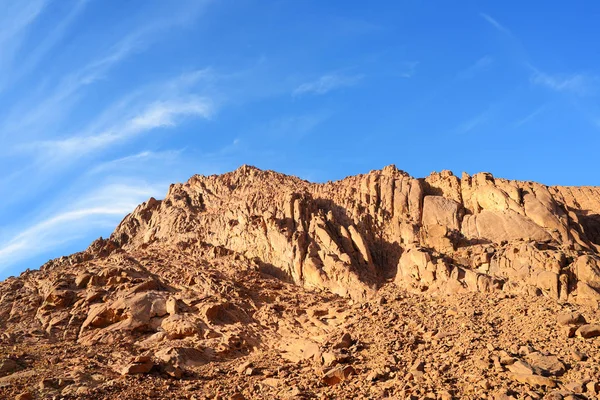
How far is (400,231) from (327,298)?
7914mm

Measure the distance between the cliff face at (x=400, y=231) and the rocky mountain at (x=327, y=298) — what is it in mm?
117

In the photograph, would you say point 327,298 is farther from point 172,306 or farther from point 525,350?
point 525,350

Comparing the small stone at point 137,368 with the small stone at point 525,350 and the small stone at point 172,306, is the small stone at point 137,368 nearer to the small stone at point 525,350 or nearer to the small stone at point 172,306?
the small stone at point 172,306

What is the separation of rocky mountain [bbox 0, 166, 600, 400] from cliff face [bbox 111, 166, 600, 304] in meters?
0.12

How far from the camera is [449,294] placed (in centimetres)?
3462

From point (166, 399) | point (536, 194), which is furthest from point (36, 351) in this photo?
point (536, 194)

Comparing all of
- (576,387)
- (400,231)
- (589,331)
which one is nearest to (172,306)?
(400,231)

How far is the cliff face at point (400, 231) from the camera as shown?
35156 millimetres

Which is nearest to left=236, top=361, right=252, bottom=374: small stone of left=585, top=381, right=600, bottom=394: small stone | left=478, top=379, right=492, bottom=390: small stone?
left=478, top=379, right=492, bottom=390: small stone

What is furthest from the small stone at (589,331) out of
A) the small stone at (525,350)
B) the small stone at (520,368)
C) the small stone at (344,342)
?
the small stone at (344,342)

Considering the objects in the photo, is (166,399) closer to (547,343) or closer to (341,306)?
(341,306)

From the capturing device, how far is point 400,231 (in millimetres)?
42531

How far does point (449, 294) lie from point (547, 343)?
275 inches

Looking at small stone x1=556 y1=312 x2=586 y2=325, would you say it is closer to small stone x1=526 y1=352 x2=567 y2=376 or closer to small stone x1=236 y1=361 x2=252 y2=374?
small stone x1=526 y1=352 x2=567 y2=376
